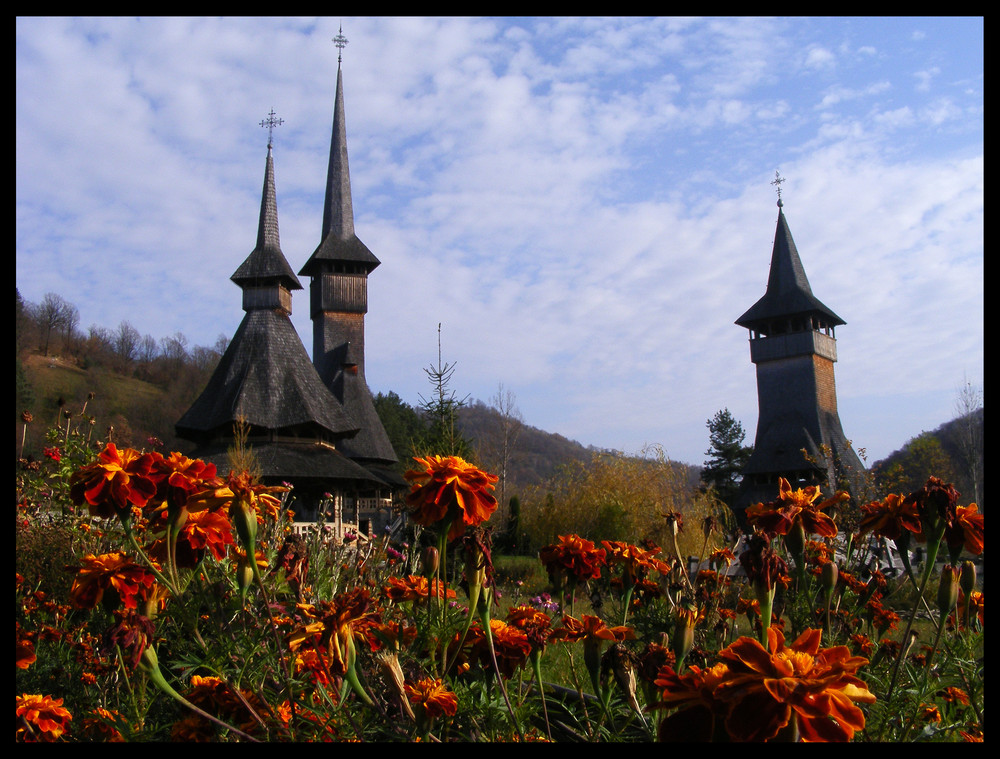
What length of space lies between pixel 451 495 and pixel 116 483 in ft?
2.56

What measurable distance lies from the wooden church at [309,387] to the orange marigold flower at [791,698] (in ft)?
48.0

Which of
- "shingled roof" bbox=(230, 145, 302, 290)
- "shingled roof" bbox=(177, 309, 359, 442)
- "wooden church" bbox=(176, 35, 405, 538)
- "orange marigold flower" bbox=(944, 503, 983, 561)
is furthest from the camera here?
"shingled roof" bbox=(230, 145, 302, 290)

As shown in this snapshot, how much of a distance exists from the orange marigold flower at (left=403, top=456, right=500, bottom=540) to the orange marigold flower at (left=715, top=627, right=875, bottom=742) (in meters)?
0.77

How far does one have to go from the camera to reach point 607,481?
16859 millimetres

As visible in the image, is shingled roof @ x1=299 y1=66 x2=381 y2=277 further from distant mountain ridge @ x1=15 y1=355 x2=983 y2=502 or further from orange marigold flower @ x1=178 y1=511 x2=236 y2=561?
orange marigold flower @ x1=178 y1=511 x2=236 y2=561

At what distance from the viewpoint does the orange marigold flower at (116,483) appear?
1.58 metres

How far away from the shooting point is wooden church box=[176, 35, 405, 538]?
19219 millimetres

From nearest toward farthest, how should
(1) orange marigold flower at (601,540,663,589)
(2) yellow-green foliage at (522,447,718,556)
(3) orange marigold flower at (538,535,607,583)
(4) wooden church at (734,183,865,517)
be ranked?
(3) orange marigold flower at (538,535,607,583), (1) orange marigold flower at (601,540,663,589), (2) yellow-green foliage at (522,447,718,556), (4) wooden church at (734,183,865,517)

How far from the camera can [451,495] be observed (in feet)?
5.31

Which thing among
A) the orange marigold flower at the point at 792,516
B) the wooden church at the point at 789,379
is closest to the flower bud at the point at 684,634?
the orange marigold flower at the point at 792,516

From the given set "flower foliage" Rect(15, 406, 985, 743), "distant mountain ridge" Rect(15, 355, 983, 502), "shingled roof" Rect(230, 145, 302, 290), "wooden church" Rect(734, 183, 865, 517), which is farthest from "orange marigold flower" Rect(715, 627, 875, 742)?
"distant mountain ridge" Rect(15, 355, 983, 502)
